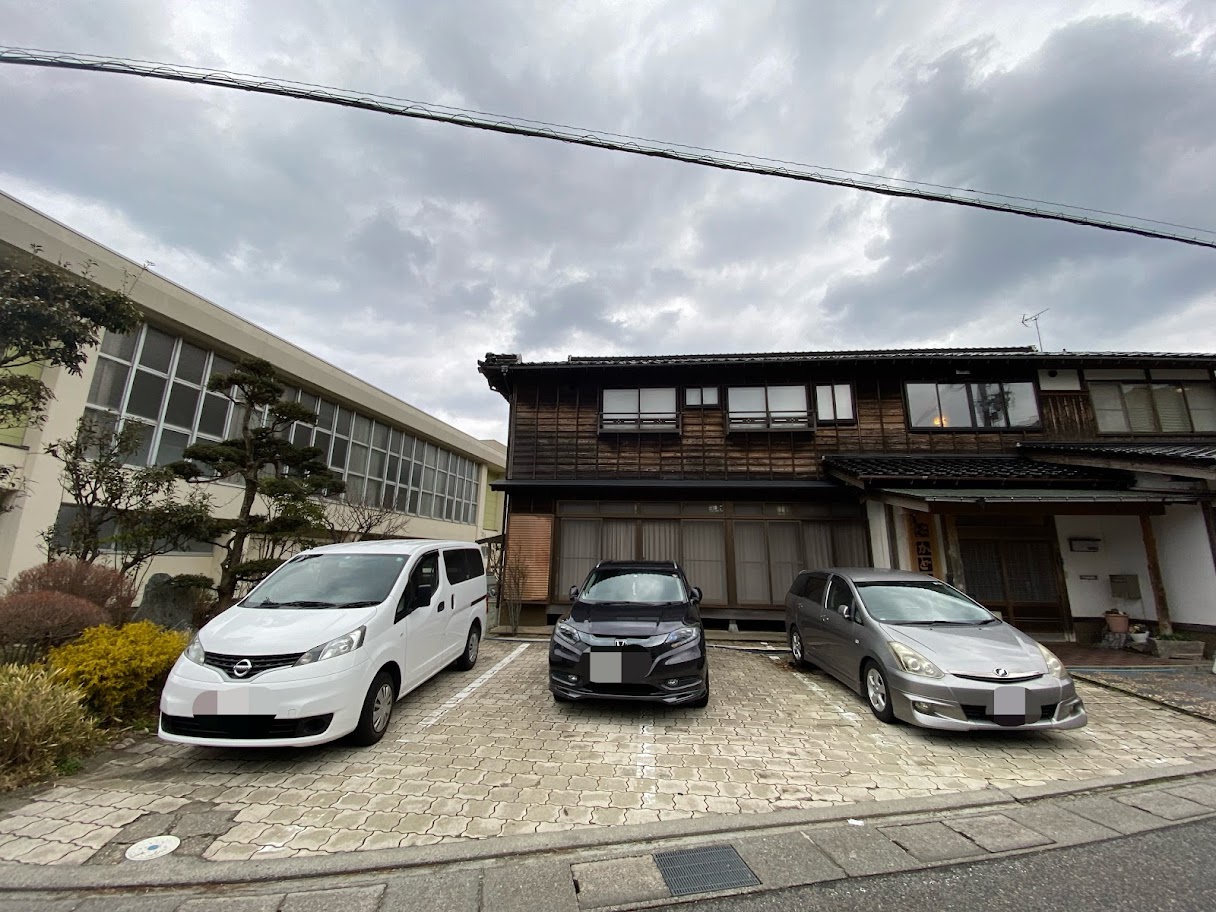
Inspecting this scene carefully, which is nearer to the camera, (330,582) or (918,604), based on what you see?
(330,582)

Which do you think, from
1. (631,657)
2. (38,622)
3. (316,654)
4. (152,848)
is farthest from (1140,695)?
(38,622)

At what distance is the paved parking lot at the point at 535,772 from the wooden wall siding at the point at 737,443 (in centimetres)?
573

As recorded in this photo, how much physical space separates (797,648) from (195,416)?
13886mm

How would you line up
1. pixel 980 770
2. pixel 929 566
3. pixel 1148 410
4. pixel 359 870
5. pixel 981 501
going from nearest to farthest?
pixel 359 870, pixel 980 770, pixel 981 501, pixel 929 566, pixel 1148 410

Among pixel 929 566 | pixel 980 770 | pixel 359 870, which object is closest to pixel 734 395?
pixel 929 566

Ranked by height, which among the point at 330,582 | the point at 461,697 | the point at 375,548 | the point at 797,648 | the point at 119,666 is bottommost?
the point at 461,697

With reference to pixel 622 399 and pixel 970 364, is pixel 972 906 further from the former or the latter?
pixel 970 364

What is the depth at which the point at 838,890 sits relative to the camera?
241cm

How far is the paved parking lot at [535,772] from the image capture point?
9.36 feet

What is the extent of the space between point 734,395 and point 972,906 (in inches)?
368

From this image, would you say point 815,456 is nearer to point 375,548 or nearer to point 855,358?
point 855,358

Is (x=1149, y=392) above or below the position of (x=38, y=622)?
above

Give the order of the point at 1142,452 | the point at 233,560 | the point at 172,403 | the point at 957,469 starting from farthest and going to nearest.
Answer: the point at 172,403 < the point at 957,469 < the point at 1142,452 < the point at 233,560

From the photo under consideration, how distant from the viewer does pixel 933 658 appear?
433 centimetres
